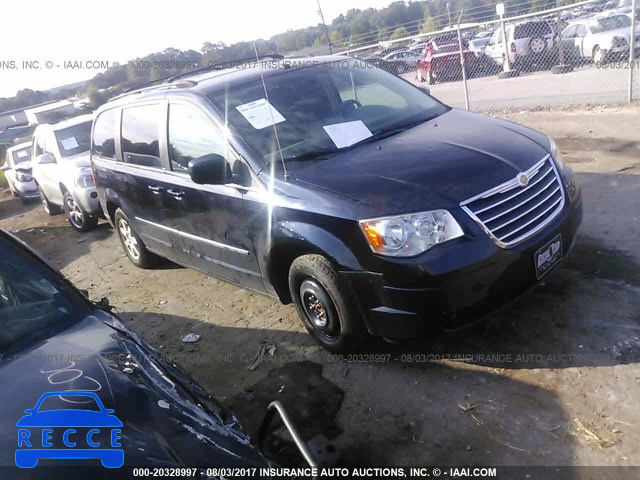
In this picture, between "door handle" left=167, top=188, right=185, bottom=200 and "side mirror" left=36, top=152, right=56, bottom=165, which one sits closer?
"door handle" left=167, top=188, right=185, bottom=200

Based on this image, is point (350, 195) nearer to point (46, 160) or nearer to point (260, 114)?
point (260, 114)

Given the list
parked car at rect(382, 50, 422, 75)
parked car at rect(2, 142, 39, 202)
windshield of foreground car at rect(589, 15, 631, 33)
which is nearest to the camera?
parked car at rect(2, 142, 39, 202)

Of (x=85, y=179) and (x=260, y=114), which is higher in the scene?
(x=260, y=114)

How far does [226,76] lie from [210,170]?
1.19 metres

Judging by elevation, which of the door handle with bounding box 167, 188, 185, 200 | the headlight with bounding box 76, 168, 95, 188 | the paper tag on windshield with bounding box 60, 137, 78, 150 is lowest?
the headlight with bounding box 76, 168, 95, 188

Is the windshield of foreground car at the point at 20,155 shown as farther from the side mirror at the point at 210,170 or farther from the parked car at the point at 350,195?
the side mirror at the point at 210,170

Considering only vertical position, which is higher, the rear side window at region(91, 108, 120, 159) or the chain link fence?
the rear side window at region(91, 108, 120, 159)

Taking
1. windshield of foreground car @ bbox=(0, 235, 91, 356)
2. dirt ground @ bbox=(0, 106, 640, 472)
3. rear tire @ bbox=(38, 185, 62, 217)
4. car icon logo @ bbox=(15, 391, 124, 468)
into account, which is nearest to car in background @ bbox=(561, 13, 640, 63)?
dirt ground @ bbox=(0, 106, 640, 472)

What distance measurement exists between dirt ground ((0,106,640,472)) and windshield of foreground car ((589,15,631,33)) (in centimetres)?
1270

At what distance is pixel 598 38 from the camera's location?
15594 mm

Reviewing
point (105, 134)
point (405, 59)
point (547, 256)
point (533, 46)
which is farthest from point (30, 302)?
point (405, 59)

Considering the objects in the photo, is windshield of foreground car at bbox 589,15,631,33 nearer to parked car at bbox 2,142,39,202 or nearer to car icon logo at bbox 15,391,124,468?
parked car at bbox 2,142,39,202

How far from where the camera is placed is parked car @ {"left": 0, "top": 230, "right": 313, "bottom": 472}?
184 cm

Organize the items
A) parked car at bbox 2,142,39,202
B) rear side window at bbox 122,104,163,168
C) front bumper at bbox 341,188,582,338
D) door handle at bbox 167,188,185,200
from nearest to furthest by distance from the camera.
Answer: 1. front bumper at bbox 341,188,582,338
2. door handle at bbox 167,188,185,200
3. rear side window at bbox 122,104,163,168
4. parked car at bbox 2,142,39,202
